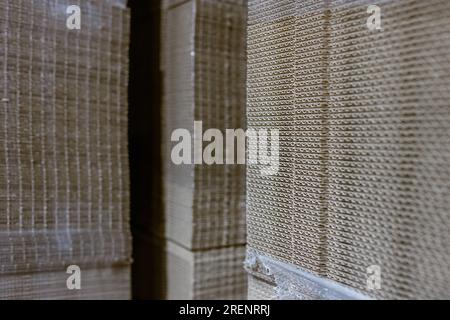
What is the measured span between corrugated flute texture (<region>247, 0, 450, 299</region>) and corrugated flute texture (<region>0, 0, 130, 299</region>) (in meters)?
0.45

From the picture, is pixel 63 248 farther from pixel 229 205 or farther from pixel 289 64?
pixel 289 64

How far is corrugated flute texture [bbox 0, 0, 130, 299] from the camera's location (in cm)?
102

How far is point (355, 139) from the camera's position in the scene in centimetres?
61

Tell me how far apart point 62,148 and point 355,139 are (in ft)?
2.32

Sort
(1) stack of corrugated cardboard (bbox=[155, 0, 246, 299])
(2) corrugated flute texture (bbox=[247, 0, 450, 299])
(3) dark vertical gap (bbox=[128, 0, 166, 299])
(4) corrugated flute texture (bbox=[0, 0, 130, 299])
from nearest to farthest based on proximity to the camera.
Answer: (2) corrugated flute texture (bbox=[247, 0, 450, 299]) < (4) corrugated flute texture (bbox=[0, 0, 130, 299]) < (1) stack of corrugated cardboard (bbox=[155, 0, 246, 299]) < (3) dark vertical gap (bbox=[128, 0, 166, 299])

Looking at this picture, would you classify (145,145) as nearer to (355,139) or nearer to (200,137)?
(200,137)

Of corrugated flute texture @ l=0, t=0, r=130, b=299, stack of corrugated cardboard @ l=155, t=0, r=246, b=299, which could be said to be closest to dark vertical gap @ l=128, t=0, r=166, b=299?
stack of corrugated cardboard @ l=155, t=0, r=246, b=299

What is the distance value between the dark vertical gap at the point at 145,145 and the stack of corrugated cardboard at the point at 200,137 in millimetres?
50

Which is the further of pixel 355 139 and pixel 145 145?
pixel 145 145

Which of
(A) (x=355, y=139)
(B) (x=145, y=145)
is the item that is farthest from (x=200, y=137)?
(A) (x=355, y=139)

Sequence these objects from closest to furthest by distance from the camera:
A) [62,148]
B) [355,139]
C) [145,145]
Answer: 1. [355,139]
2. [62,148]
3. [145,145]

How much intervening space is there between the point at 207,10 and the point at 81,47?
12.2 inches

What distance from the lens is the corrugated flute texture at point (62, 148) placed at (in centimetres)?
102

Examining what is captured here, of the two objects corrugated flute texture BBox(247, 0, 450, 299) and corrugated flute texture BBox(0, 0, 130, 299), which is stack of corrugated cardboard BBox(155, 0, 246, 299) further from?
corrugated flute texture BBox(247, 0, 450, 299)
